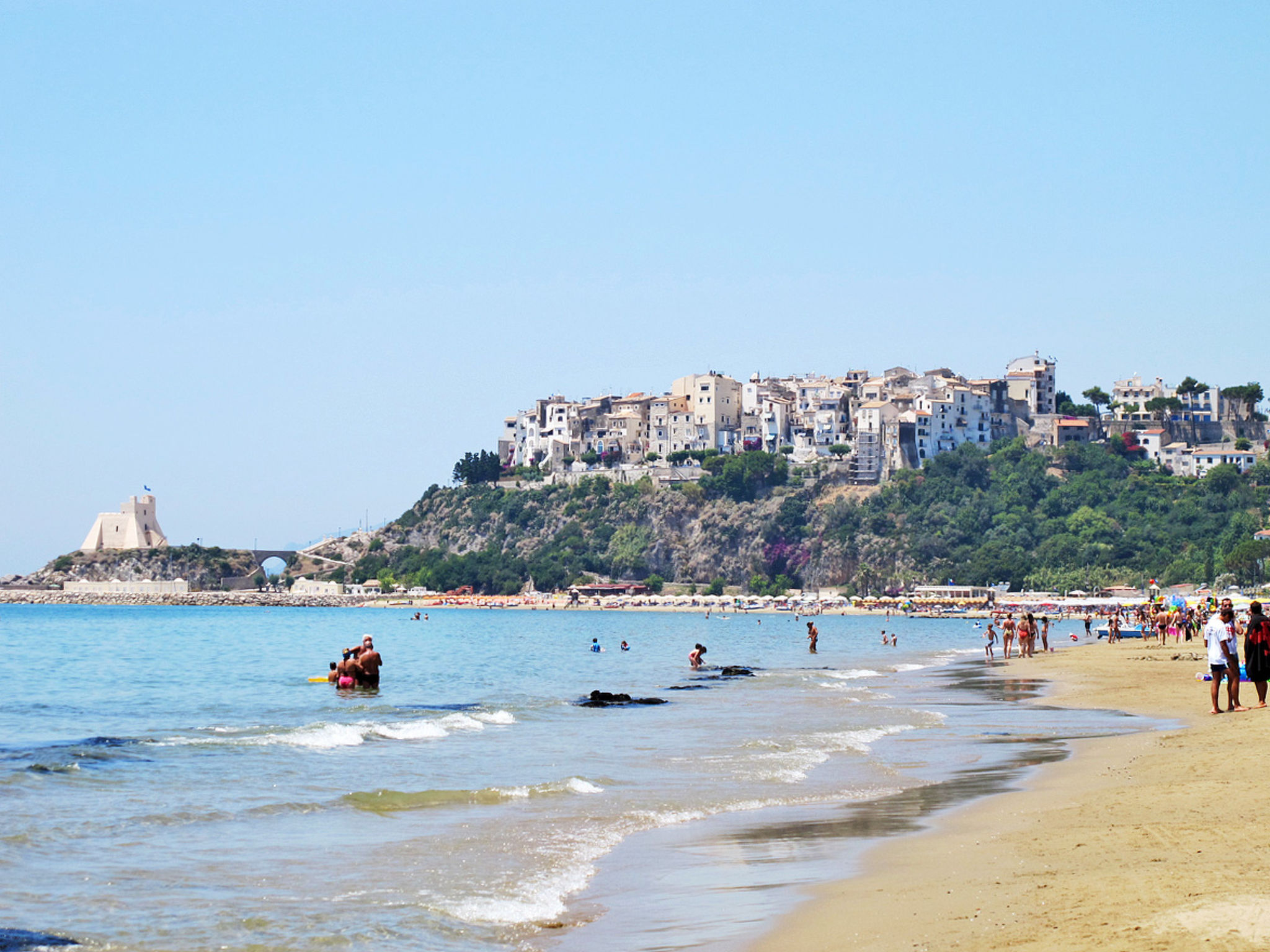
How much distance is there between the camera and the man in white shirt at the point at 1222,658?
Result: 1781cm

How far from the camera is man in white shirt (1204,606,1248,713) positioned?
17.8 meters

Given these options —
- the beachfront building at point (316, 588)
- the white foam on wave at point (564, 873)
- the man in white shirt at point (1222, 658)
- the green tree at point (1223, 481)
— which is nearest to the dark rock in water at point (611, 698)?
the man in white shirt at point (1222, 658)

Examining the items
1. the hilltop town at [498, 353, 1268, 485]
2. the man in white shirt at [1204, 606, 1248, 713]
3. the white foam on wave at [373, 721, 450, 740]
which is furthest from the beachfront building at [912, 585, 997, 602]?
the white foam on wave at [373, 721, 450, 740]

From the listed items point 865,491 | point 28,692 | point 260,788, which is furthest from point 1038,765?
point 865,491

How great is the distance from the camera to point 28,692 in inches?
1162

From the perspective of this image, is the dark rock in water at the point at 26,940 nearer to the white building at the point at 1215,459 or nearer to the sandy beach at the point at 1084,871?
the sandy beach at the point at 1084,871

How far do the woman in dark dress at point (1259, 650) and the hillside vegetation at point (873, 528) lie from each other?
308 ft

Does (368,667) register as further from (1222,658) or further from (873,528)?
(873,528)

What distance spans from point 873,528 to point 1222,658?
109m

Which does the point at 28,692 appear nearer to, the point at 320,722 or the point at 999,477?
the point at 320,722

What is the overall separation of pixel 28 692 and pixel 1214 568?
9294 cm

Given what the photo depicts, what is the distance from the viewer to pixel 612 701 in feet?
87.7

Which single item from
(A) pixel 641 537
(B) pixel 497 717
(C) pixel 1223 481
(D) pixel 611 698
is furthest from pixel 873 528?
(B) pixel 497 717

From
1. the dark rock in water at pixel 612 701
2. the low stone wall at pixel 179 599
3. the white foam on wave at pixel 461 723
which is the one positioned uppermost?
the white foam on wave at pixel 461 723
